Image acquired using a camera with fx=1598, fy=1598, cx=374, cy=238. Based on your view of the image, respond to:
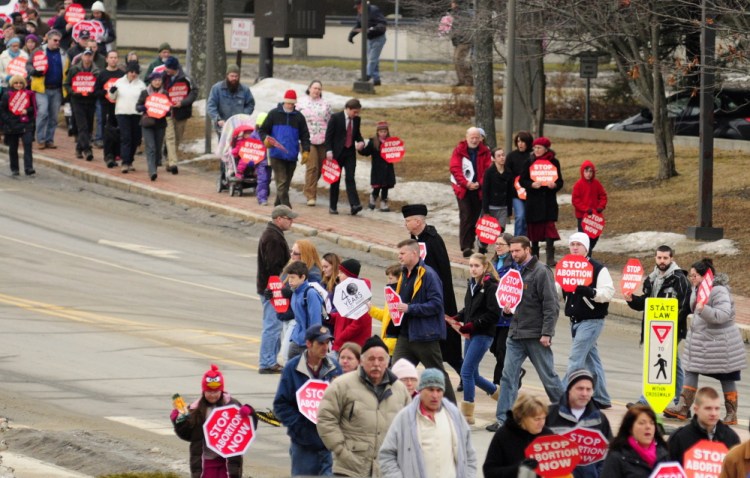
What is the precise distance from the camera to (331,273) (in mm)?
14375

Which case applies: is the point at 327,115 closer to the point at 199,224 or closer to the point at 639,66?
the point at 199,224

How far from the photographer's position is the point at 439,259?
577 inches

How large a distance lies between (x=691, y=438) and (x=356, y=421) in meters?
2.10

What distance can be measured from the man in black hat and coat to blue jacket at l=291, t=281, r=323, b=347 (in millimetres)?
1060

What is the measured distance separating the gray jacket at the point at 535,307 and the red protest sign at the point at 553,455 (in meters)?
4.14

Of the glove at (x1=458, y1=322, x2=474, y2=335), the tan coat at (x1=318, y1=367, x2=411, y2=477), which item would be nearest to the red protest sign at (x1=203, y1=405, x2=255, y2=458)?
the tan coat at (x1=318, y1=367, x2=411, y2=477)

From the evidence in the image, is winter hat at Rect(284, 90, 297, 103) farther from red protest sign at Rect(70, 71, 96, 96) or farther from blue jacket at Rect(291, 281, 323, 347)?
blue jacket at Rect(291, 281, 323, 347)

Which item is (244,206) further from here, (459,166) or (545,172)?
(545,172)

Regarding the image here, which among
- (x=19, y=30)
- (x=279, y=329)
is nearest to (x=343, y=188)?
(x=19, y=30)

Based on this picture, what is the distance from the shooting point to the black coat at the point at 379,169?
2494cm

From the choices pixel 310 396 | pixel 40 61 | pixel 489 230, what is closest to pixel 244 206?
pixel 40 61

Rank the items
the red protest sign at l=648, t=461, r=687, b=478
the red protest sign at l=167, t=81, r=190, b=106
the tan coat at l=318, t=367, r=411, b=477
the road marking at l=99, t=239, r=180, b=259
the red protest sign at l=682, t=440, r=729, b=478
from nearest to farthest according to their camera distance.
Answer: the red protest sign at l=648, t=461, r=687, b=478, the red protest sign at l=682, t=440, r=729, b=478, the tan coat at l=318, t=367, r=411, b=477, the road marking at l=99, t=239, r=180, b=259, the red protest sign at l=167, t=81, r=190, b=106

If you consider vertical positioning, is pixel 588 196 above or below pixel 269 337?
above

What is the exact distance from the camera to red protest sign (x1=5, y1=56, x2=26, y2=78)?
2781 centimetres
